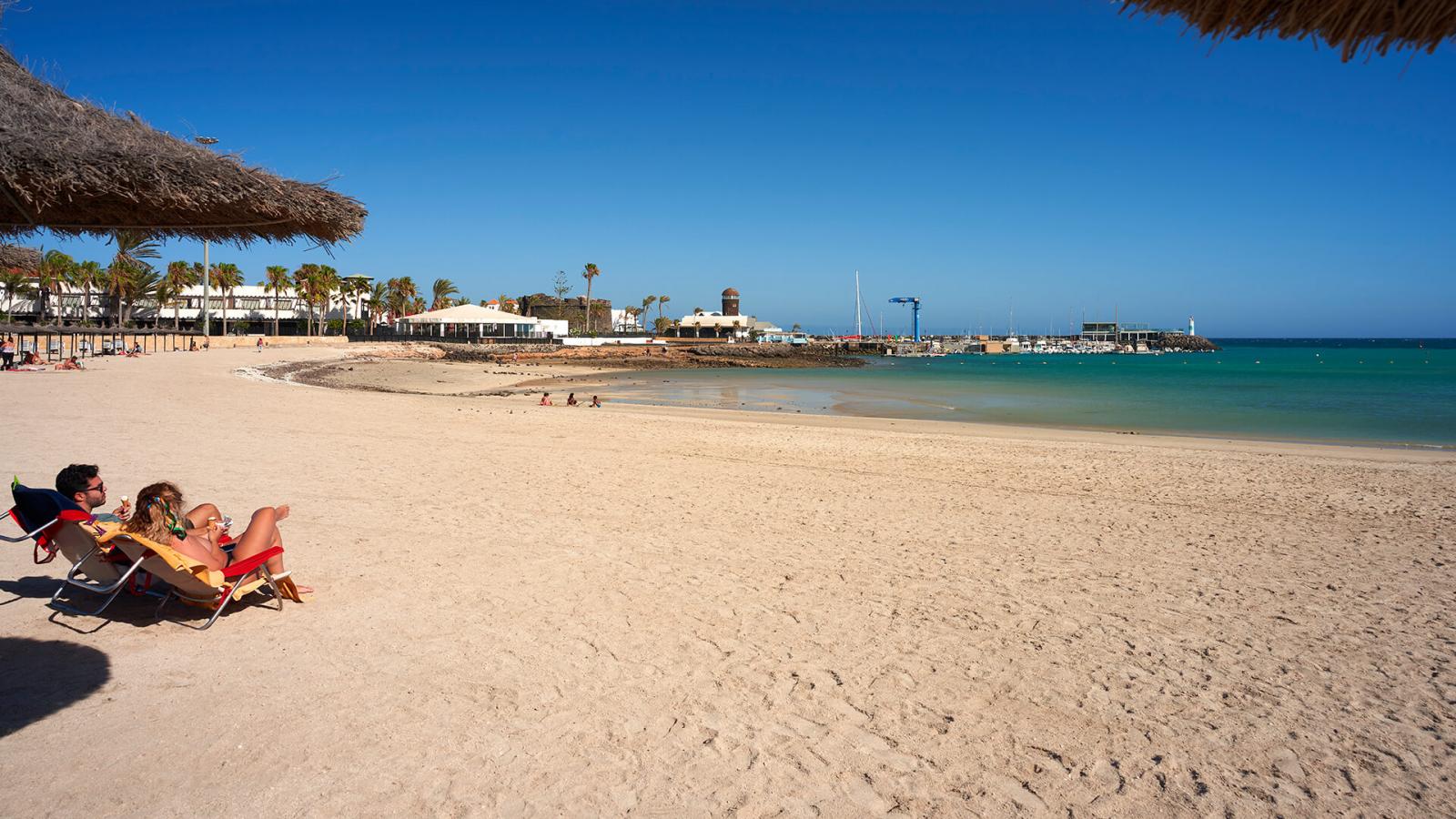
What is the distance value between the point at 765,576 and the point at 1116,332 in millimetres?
165750

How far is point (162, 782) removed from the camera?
2.92 meters

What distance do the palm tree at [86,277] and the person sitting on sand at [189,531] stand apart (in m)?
67.9

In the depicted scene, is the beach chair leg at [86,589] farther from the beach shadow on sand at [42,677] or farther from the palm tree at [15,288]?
the palm tree at [15,288]

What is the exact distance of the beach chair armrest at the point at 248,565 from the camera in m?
4.41

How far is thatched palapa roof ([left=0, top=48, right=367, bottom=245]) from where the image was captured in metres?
3.25

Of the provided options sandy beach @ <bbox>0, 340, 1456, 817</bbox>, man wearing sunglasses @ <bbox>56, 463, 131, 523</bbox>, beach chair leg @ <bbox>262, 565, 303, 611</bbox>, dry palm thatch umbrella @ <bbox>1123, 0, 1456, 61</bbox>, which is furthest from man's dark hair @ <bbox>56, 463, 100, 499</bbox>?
dry palm thatch umbrella @ <bbox>1123, 0, 1456, 61</bbox>

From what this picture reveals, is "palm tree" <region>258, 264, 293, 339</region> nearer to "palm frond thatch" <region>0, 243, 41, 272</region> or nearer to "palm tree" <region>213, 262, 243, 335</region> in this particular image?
"palm tree" <region>213, 262, 243, 335</region>

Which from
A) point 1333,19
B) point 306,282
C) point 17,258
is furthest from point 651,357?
point 1333,19

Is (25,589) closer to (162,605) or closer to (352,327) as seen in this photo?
(162,605)

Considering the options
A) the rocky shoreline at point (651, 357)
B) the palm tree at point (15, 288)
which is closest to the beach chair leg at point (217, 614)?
the rocky shoreline at point (651, 357)

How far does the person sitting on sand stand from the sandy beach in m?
0.38

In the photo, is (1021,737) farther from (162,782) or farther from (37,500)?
(37,500)

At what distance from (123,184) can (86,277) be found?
71951 millimetres

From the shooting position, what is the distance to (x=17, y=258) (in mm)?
8031
